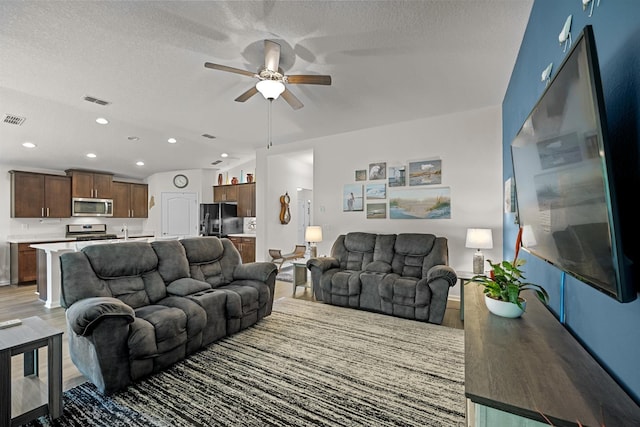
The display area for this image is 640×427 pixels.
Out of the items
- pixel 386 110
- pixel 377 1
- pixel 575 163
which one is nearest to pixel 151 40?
pixel 377 1

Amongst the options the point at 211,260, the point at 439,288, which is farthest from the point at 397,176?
the point at 211,260

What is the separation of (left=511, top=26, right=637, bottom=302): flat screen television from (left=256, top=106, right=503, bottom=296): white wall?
302 centimetres

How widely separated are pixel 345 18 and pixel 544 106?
1.74 m

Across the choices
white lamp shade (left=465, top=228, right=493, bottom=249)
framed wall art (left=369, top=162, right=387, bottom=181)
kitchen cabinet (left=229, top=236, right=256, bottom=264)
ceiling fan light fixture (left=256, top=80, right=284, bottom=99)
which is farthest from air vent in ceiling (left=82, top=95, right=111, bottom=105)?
white lamp shade (left=465, top=228, right=493, bottom=249)

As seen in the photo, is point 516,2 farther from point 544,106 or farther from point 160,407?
point 160,407

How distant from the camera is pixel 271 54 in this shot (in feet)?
8.45

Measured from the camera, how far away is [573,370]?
0.97m

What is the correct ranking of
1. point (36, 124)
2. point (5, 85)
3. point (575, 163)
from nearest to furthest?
point (575, 163) → point (5, 85) → point (36, 124)

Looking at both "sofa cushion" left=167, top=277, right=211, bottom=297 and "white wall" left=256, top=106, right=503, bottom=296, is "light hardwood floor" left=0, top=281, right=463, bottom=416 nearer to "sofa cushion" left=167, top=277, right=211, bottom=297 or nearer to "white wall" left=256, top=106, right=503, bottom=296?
"sofa cushion" left=167, top=277, right=211, bottom=297

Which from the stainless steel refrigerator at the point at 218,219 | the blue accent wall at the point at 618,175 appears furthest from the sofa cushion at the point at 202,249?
the stainless steel refrigerator at the point at 218,219

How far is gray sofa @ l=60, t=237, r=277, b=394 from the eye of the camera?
6.47 feet

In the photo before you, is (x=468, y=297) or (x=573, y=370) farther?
(x=468, y=297)

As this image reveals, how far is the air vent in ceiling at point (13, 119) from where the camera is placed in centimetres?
415

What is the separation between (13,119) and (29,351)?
435 centimetres
